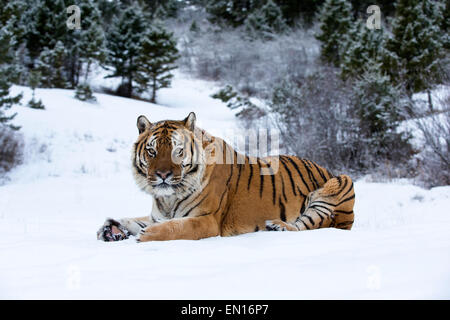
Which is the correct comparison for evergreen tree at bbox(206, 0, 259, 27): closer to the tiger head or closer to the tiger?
the tiger

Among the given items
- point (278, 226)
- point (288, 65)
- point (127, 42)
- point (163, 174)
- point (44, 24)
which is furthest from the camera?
point (288, 65)

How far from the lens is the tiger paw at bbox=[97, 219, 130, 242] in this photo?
3.77 metres

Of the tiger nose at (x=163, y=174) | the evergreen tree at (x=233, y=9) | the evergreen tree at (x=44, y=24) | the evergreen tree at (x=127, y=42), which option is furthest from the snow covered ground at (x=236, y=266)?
the evergreen tree at (x=233, y=9)

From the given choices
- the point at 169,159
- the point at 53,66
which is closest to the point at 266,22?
the point at 53,66

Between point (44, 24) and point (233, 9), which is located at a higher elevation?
point (233, 9)

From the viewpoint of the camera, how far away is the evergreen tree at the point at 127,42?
2394 centimetres

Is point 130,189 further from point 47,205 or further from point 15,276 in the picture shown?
point 15,276

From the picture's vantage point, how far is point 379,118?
12711 millimetres

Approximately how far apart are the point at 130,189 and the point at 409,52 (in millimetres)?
14634

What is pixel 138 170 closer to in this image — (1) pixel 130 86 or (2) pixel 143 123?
(2) pixel 143 123

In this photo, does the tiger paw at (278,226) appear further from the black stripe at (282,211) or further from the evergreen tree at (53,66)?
the evergreen tree at (53,66)

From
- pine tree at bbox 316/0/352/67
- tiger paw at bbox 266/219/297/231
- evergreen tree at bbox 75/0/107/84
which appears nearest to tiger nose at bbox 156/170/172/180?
tiger paw at bbox 266/219/297/231

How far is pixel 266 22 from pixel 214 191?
33378 mm

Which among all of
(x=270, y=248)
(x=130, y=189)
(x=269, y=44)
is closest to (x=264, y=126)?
(x=130, y=189)
